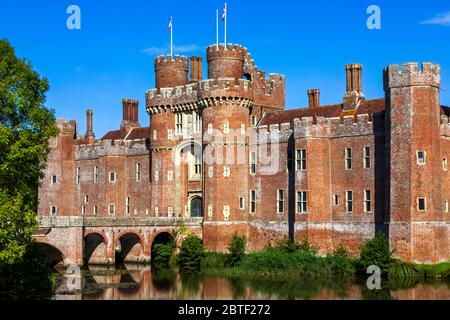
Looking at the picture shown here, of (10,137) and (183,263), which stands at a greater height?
(10,137)

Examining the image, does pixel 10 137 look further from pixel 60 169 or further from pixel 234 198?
pixel 60 169

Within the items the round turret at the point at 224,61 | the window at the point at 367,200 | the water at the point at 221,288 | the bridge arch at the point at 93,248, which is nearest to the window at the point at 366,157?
the window at the point at 367,200

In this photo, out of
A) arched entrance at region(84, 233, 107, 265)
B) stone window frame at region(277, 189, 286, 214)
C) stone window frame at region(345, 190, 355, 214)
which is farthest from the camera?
arched entrance at region(84, 233, 107, 265)

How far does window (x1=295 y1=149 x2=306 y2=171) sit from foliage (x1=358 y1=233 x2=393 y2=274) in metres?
7.42

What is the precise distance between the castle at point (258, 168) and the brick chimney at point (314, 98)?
88mm

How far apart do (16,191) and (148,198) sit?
3122 centimetres

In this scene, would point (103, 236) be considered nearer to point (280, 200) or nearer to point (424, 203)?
point (280, 200)

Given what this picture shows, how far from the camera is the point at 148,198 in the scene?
6094 centimetres

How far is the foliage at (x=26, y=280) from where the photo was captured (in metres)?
32.4

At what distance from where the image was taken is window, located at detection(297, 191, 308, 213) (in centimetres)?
4919

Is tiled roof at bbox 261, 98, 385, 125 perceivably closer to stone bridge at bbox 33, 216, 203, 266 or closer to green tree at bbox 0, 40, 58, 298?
stone bridge at bbox 33, 216, 203, 266

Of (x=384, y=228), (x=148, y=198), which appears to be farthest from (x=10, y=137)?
(x=148, y=198)

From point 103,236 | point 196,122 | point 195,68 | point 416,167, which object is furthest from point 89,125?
point 416,167

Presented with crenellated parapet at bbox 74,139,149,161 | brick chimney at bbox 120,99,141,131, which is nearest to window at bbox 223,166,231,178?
crenellated parapet at bbox 74,139,149,161
